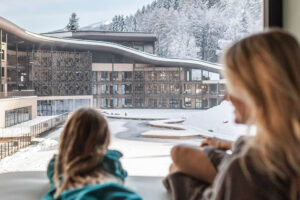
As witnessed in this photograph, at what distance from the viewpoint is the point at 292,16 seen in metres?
1.41

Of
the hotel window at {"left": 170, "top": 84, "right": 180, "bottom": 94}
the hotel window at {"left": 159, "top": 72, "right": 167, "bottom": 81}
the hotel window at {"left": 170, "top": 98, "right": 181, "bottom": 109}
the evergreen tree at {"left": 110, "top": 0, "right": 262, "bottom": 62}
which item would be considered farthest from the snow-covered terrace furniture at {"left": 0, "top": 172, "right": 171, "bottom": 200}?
the hotel window at {"left": 159, "top": 72, "right": 167, "bottom": 81}

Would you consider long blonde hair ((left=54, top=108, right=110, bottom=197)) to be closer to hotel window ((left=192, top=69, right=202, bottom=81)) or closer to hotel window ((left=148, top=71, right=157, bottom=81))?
hotel window ((left=192, top=69, right=202, bottom=81))

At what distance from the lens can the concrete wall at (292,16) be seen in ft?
4.53

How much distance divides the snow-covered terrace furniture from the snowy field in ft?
1.14

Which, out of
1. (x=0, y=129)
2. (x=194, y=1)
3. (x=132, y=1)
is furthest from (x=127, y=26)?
(x=0, y=129)

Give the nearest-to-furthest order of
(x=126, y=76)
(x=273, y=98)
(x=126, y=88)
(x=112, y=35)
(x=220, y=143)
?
(x=273, y=98), (x=220, y=143), (x=112, y=35), (x=126, y=88), (x=126, y=76)

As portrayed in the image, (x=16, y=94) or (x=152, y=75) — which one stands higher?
(x=152, y=75)

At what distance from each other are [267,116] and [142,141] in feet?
6.71

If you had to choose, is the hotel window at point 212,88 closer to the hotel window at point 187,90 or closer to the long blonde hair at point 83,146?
the hotel window at point 187,90

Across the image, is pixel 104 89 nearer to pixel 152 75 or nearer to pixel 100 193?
pixel 152 75

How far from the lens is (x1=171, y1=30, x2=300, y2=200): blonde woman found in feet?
1.46

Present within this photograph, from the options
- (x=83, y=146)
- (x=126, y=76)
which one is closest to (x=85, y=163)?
(x=83, y=146)

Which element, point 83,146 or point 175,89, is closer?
point 83,146

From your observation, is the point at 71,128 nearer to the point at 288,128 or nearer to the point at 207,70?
the point at 288,128
